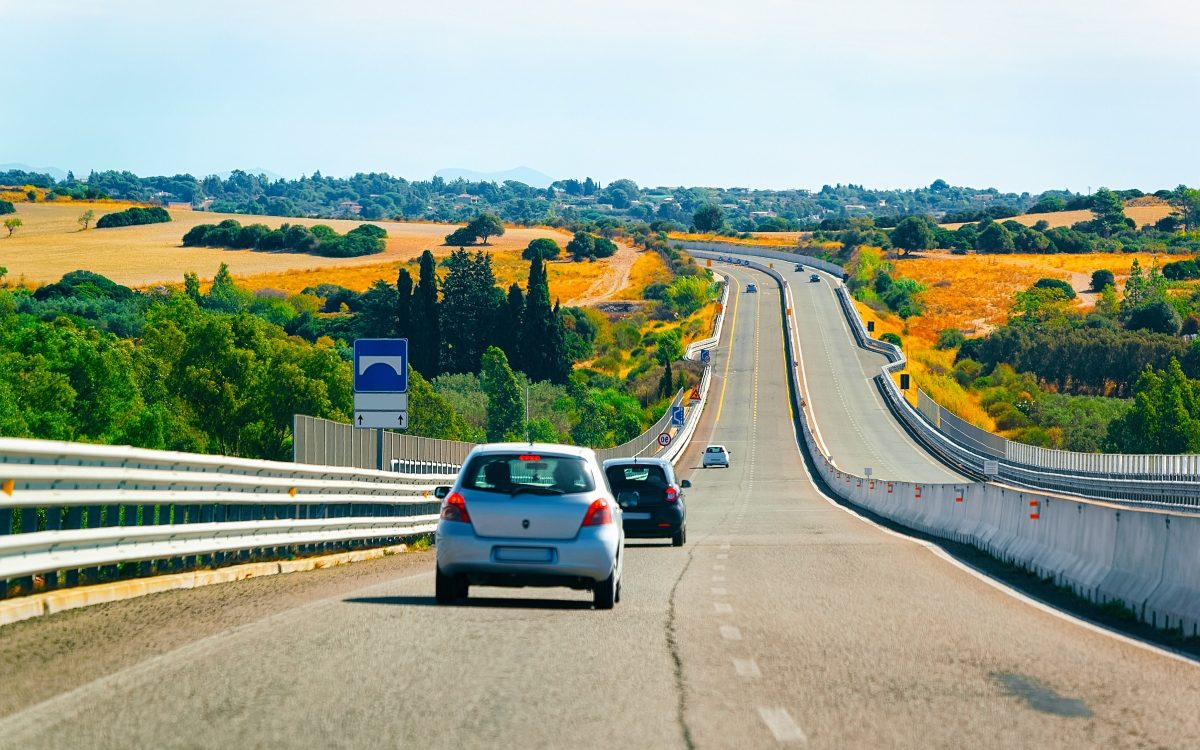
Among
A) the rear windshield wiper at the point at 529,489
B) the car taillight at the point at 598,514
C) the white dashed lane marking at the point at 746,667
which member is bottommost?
the white dashed lane marking at the point at 746,667

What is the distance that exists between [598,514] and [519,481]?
909 millimetres

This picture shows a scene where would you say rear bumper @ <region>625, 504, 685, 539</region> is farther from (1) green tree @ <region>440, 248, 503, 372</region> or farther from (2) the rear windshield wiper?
(1) green tree @ <region>440, 248, 503, 372</region>

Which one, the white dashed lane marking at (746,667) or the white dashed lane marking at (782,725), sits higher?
the white dashed lane marking at (782,725)

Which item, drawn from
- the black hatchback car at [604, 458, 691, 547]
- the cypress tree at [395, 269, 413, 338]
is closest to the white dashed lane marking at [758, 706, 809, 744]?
the black hatchback car at [604, 458, 691, 547]

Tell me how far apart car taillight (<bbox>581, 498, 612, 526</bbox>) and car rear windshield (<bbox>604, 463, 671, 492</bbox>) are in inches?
468

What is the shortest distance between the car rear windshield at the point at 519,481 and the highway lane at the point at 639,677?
1090 mm

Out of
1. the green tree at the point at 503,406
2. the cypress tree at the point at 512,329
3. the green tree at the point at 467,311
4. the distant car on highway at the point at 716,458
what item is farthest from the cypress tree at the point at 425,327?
Result: the distant car on highway at the point at 716,458

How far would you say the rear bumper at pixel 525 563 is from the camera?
1443 centimetres

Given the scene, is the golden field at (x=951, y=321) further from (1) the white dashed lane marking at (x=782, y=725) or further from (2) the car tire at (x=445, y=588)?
(1) the white dashed lane marking at (x=782, y=725)

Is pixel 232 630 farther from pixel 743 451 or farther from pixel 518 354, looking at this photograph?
pixel 518 354

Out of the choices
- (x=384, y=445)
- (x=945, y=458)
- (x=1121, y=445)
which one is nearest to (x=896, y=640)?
A: (x=384, y=445)

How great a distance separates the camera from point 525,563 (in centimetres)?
1445

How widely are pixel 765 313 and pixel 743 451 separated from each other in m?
75.3

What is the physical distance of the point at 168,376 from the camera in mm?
100562
